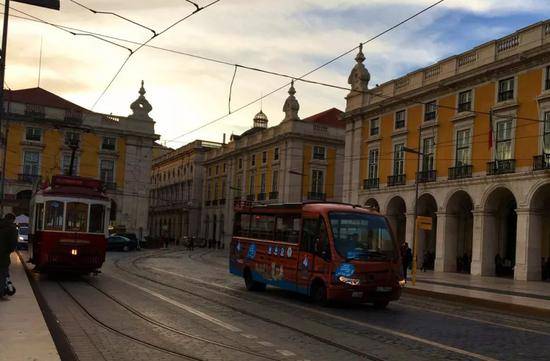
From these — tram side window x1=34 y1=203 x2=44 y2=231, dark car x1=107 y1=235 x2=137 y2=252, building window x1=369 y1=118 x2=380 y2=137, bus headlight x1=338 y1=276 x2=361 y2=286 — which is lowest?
dark car x1=107 y1=235 x2=137 y2=252

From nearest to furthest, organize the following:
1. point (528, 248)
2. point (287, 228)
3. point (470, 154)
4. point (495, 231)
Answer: point (287, 228) < point (528, 248) < point (495, 231) < point (470, 154)

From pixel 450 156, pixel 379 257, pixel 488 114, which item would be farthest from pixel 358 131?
pixel 379 257

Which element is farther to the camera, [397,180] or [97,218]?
[397,180]

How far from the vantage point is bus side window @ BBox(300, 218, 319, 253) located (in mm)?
16672

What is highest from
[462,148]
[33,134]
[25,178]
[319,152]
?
[33,134]

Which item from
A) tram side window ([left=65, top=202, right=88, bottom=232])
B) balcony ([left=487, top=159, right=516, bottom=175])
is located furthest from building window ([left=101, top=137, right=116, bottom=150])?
tram side window ([left=65, top=202, right=88, bottom=232])

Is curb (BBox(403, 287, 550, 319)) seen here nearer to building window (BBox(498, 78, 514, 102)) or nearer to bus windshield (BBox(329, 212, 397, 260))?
bus windshield (BBox(329, 212, 397, 260))

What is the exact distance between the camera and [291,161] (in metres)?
67.2

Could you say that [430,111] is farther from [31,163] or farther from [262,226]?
[31,163]

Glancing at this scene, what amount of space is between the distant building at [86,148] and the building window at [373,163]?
3260 cm

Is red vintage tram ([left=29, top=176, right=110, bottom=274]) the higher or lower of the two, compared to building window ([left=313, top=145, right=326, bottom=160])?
lower

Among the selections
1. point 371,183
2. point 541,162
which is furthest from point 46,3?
point 371,183

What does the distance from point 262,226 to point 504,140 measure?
21718 millimetres

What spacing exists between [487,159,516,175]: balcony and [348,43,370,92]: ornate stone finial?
49.8 feet
